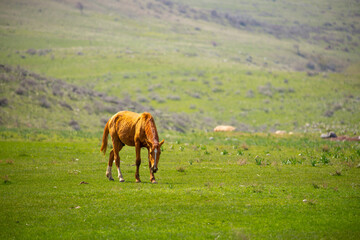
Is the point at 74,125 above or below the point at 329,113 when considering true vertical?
above

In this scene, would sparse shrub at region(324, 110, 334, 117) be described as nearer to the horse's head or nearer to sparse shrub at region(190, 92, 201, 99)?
sparse shrub at region(190, 92, 201, 99)

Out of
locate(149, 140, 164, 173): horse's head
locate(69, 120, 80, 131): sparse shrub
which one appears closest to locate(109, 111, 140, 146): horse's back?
locate(149, 140, 164, 173): horse's head

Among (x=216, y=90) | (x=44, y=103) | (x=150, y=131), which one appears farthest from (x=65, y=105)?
(x=150, y=131)

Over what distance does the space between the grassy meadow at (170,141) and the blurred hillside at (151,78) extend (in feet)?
1.21

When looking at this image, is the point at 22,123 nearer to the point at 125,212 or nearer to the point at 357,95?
the point at 125,212

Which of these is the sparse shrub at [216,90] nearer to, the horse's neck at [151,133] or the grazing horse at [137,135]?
the grazing horse at [137,135]

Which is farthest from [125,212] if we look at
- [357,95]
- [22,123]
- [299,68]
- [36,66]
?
[299,68]

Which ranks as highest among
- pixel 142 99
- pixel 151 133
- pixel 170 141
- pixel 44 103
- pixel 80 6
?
pixel 151 133

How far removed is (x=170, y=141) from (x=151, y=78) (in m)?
62.8

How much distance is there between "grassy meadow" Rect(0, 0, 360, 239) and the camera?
12.2m

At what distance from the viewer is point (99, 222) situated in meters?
12.0

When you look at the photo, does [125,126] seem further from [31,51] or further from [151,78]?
[31,51]

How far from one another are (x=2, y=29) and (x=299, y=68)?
366ft

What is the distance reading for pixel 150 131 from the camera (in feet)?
54.1
